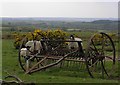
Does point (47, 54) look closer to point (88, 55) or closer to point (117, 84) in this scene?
point (88, 55)

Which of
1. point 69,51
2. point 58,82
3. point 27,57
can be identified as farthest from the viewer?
point 27,57

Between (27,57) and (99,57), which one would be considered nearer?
(99,57)

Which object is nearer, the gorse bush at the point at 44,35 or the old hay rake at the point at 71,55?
the old hay rake at the point at 71,55

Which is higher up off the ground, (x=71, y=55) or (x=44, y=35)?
(x=44, y=35)

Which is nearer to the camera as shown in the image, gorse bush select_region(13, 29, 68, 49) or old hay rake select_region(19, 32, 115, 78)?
old hay rake select_region(19, 32, 115, 78)

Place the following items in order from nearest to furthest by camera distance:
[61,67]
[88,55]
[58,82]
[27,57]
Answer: [58,82]
[88,55]
[27,57]
[61,67]

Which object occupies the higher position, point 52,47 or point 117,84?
point 52,47

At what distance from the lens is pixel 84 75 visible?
50.6 ft

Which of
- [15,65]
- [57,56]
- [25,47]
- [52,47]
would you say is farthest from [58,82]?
[15,65]

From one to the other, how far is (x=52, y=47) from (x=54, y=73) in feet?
4.01

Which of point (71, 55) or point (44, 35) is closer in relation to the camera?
point (71, 55)

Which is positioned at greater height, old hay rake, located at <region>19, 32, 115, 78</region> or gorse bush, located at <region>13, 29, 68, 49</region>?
gorse bush, located at <region>13, 29, 68, 49</region>

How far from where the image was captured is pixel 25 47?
17.5m

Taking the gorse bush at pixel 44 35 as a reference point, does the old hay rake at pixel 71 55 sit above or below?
below
